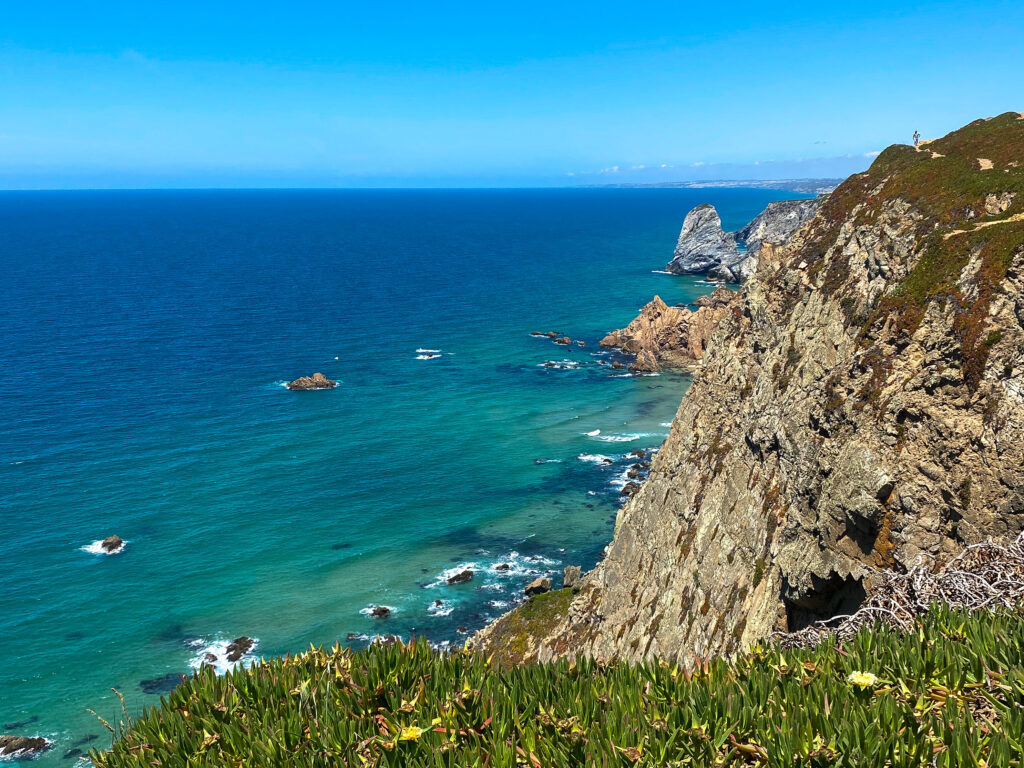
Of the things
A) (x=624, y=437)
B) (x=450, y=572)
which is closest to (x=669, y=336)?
(x=624, y=437)

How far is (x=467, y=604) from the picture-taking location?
6016 centimetres

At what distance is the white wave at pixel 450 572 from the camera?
62.8 metres

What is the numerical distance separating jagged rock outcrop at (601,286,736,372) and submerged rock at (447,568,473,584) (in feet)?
203

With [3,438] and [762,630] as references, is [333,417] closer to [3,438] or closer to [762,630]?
[3,438]

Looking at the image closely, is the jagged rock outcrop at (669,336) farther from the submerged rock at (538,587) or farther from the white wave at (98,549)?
the white wave at (98,549)

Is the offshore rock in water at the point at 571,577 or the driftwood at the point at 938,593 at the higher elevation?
the driftwood at the point at 938,593

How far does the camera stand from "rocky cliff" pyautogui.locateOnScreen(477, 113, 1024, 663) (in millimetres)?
21000

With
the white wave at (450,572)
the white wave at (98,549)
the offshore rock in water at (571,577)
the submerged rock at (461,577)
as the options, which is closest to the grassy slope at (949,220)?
the offshore rock in water at (571,577)

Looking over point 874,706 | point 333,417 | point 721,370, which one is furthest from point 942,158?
point 333,417

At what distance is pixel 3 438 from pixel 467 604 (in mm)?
62089

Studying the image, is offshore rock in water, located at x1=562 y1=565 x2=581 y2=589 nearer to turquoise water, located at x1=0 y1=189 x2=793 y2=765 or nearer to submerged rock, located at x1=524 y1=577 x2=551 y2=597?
submerged rock, located at x1=524 y1=577 x2=551 y2=597

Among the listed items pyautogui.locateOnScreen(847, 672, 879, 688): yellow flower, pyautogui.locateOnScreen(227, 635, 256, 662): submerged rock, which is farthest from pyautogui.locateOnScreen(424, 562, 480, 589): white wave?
pyautogui.locateOnScreen(847, 672, 879, 688): yellow flower

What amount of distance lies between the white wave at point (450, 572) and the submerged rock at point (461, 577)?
0.33 m

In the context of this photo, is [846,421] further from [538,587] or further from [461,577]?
[461,577]
